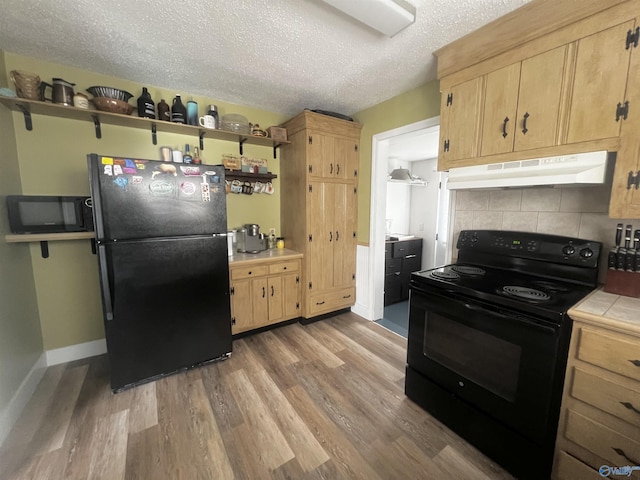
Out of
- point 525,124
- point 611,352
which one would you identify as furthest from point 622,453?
point 525,124

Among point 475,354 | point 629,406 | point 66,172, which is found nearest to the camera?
point 629,406

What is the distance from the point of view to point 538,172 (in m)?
1.41

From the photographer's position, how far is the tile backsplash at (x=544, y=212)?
149cm

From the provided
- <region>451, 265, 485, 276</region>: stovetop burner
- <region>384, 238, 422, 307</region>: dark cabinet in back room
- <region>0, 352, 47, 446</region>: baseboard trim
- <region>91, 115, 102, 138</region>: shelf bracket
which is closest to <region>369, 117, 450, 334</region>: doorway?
<region>384, 238, 422, 307</region>: dark cabinet in back room

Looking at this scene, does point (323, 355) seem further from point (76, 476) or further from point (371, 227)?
point (76, 476)

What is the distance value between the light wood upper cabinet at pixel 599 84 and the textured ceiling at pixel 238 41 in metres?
0.47

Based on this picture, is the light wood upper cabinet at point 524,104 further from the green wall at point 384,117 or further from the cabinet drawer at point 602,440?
the cabinet drawer at point 602,440

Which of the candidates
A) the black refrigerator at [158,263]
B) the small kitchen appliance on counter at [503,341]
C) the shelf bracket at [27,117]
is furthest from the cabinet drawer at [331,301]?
the shelf bracket at [27,117]

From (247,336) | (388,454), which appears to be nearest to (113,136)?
(247,336)

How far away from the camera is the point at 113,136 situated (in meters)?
2.31

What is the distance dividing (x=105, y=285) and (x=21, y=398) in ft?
3.05

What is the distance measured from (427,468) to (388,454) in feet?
0.67

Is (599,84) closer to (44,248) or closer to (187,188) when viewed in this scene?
(187,188)

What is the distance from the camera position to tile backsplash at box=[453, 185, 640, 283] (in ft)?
4.90
